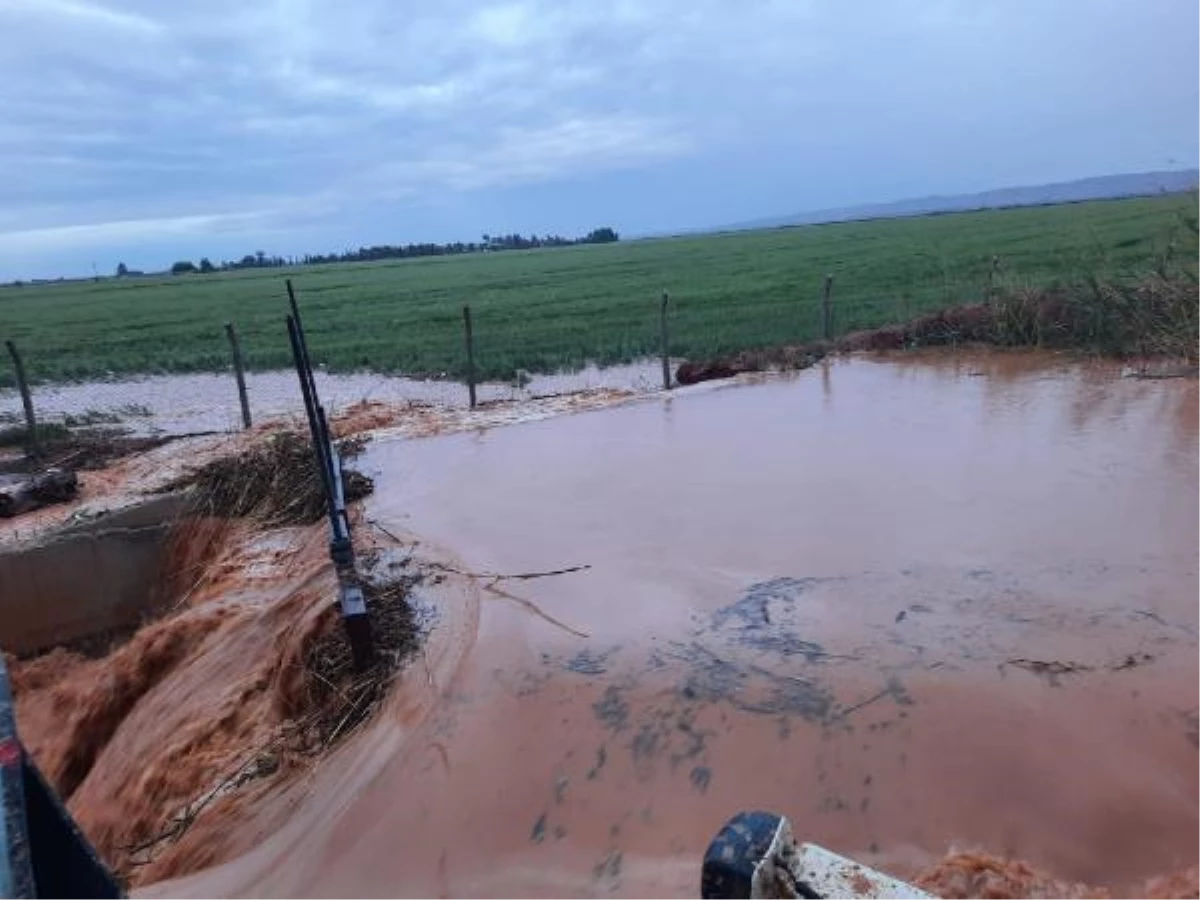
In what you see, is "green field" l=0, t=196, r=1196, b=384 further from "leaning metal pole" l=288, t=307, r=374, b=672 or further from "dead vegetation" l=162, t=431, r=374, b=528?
"leaning metal pole" l=288, t=307, r=374, b=672

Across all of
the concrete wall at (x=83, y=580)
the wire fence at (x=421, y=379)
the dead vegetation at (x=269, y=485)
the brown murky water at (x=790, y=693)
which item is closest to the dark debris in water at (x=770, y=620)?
the brown murky water at (x=790, y=693)

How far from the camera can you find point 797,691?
424 cm

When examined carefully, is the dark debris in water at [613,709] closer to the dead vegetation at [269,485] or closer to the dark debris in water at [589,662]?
the dark debris in water at [589,662]

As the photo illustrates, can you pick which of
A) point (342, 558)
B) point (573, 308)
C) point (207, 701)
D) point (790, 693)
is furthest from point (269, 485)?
point (573, 308)

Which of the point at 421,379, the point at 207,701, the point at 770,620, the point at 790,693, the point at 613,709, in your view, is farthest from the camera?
the point at 421,379

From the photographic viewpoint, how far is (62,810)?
2129mm

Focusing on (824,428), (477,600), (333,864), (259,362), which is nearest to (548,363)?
(259,362)

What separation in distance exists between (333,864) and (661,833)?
1.30m

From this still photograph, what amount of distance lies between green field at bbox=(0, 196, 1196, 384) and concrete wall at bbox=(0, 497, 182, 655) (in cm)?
973

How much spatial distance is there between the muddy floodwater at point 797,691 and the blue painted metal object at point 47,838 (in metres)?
1.75

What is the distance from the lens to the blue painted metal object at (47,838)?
73.9 inches

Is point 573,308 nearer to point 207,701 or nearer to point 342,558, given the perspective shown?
point 207,701

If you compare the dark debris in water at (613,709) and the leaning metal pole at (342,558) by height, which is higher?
the leaning metal pole at (342,558)

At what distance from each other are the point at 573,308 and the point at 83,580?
24727mm
